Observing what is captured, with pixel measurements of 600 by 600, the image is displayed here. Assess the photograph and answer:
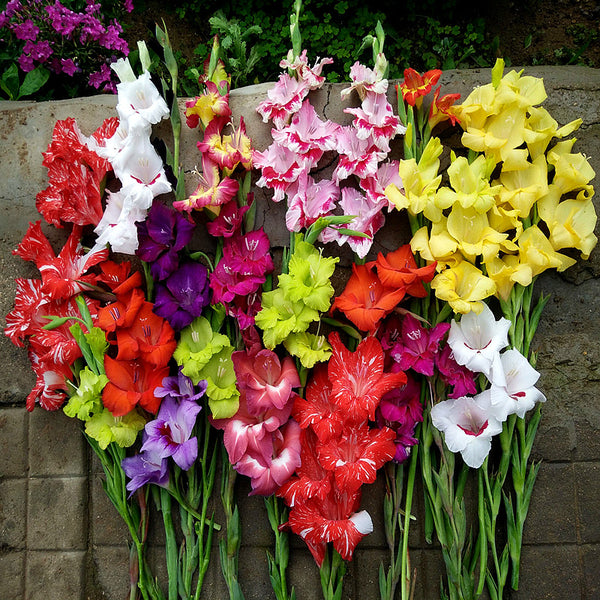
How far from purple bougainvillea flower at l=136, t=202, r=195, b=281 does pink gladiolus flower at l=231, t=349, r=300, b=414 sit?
1.06ft

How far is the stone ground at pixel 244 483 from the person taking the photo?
1.74 m

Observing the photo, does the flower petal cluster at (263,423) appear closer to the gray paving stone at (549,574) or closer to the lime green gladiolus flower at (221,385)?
the lime green gladiolus flower at (221,385)

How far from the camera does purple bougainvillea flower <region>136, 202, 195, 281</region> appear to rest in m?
1.67

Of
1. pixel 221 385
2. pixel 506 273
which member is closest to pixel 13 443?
pixel 221 385

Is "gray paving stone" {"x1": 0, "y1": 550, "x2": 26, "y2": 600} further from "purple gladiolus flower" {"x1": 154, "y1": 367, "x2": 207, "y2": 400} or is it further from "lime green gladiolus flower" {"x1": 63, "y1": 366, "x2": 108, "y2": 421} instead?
"purple gladiolus flower" {"x1": 154, "y1": 367, "x2": 207, "y2": 400}

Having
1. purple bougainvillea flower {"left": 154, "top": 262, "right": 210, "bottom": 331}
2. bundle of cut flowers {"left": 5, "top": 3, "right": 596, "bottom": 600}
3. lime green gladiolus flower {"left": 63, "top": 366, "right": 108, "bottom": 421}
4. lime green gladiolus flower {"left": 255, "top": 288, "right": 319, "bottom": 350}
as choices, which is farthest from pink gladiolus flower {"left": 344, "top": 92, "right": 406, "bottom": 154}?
lime green gladiolus flower {"left": 63, "top": 366, "right": 108, "bottom": 421}

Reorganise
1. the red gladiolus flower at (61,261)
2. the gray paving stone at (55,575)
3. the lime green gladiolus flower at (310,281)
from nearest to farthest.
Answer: the lime green gladiolus flower at (310,281)
the red gladiolus flower at (61,261)
the gray paving stone at (55,575)

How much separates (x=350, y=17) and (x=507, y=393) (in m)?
1.50

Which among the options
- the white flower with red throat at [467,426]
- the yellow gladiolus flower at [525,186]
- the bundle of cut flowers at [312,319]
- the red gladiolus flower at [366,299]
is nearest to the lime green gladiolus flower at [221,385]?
the bundle of cut flowers at [312,319]

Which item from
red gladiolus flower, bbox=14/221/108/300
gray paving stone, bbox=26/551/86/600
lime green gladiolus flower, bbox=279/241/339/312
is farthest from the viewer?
gray paving stone, bbox=26/551/86/600

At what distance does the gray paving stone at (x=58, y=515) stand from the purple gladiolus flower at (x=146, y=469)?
0.23 meters

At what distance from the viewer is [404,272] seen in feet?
5.31

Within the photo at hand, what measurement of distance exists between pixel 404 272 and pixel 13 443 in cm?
131

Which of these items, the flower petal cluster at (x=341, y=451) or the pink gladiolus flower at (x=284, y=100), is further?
the pink gladiolus flower at (x=284, y=100)
